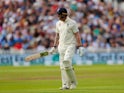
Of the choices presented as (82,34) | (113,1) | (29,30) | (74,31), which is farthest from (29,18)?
(74,31)

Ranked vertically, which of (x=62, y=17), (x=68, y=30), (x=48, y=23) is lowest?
(x=68, y=30)

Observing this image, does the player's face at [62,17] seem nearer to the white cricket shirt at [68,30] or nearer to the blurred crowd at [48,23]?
the white cricket shirt at [68,30]

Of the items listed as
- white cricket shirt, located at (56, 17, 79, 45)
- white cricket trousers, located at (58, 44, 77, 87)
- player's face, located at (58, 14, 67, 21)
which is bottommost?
white cricket trousers, located at (58, 44, 77, 87)

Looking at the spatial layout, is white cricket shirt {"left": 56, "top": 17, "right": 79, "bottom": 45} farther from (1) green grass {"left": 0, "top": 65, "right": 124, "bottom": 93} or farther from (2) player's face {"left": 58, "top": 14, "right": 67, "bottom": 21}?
(1) green grass {"left": 0, "top": 65, "right": 124, "bottom": 93}

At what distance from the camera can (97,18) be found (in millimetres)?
31547

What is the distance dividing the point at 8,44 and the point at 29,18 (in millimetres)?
1929

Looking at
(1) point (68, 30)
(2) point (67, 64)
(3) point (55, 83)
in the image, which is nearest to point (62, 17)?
(1) point (68, 30)

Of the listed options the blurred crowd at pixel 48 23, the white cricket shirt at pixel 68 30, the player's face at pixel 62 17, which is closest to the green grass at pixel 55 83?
the white cricket shirt at pixel 68 30

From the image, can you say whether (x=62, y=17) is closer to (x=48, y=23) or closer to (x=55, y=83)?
(x=55, y=83)

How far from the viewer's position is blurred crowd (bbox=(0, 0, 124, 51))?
29.9 meters

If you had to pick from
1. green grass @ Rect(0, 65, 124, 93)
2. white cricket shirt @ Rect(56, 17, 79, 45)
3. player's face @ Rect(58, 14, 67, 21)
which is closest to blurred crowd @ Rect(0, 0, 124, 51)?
green grass @ Rect(0, 65, 124, 93)

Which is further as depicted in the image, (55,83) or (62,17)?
(55,83)

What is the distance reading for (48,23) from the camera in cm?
3064

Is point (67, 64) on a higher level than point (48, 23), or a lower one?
lower
